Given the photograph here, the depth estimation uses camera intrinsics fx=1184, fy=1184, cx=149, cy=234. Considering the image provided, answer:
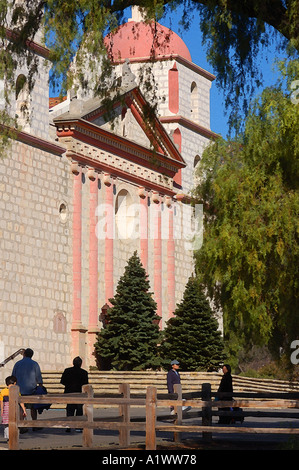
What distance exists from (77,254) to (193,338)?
553cm

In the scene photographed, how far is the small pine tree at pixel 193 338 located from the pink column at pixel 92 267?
2744 millimetres

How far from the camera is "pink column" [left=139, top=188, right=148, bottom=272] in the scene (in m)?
49.1

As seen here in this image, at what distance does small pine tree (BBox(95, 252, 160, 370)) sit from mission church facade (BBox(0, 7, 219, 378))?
2.22 ft

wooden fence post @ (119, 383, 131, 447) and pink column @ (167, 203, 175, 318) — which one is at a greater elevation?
pink column @ (167, 203, 175, 318)

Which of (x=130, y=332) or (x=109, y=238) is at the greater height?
(x=109, y=238)

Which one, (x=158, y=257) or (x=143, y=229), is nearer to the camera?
(x=143, y=229)

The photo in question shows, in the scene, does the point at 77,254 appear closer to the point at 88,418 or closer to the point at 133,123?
the point at 133,123

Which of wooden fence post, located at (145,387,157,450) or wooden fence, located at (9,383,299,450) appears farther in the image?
wooden fence post, located at (145,387,157,450)

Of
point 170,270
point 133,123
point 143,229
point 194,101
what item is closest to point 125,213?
point 143,229

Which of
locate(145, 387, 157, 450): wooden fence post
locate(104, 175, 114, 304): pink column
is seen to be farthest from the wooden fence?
locate(104, 175, 114, 304): pink column

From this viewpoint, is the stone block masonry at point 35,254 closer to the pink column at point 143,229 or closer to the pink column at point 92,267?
the pink column at point 92,267

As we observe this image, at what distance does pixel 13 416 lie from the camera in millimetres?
17141

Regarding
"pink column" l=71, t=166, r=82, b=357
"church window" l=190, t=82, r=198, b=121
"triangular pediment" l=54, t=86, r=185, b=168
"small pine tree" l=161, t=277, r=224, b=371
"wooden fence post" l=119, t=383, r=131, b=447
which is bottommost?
"wooden fence post" l=119, t=383, r=131, b=447

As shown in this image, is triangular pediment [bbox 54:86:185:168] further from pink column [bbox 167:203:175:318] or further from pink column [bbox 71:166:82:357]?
pink column [bbox 167:203:175:318]
